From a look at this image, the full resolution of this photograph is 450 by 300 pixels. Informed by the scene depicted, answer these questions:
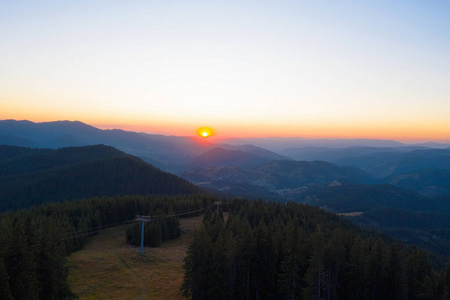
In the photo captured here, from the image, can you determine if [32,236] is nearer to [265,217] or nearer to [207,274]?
[207,274]

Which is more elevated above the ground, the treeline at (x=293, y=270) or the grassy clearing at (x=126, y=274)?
the treeline at (x=293, y=270)

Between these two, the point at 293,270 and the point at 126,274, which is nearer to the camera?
the point at 293,270

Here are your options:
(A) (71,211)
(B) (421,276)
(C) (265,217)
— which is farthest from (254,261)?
(A) (71,211)

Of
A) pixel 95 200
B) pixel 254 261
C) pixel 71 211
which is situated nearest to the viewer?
pixel 254 261

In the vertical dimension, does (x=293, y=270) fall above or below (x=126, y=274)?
above

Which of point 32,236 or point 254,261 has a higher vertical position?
point 32,236

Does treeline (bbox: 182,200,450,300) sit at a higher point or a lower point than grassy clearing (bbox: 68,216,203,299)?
higher

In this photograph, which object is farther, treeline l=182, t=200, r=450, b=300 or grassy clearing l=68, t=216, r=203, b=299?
grassy clearing l=68, t=216, r=203, b=299

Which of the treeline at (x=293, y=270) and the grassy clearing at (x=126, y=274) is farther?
the grassy clearing at (x=126, y=274)
